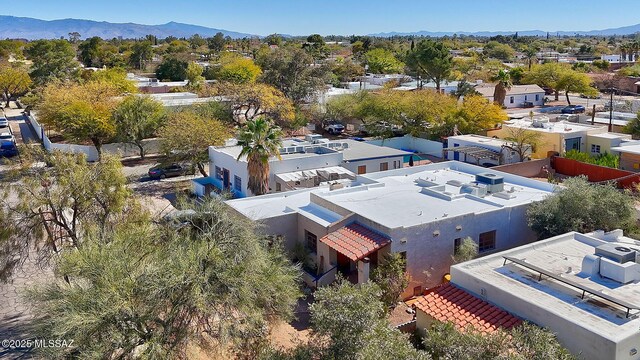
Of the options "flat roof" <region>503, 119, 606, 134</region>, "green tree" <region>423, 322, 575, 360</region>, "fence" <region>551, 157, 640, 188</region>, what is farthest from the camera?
"flat roof" <region>503, 119, 606, 134</region>

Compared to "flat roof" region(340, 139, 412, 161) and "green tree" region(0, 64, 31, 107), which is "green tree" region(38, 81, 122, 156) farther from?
"green tree" region(0, 64, 31, 107)

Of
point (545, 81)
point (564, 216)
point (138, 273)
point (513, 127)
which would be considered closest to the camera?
point (138, 273)

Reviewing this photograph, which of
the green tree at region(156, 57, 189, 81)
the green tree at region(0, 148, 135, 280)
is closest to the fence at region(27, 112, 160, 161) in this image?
the green tree at region(0, 148, 135, 280)

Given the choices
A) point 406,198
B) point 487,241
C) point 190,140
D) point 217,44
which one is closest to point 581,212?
point 487,241

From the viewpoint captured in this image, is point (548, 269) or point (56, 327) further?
point (548, 269)

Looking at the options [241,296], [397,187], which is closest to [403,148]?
[397,187]

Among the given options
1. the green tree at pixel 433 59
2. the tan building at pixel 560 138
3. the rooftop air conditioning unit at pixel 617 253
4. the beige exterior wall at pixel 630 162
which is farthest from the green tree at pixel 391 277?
the green tree at pixel 433 59

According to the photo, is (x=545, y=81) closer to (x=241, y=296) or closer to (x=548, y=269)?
(x=548, y=269)

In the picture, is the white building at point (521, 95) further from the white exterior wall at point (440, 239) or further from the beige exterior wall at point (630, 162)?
the white exterior wall at point (440, 239)
